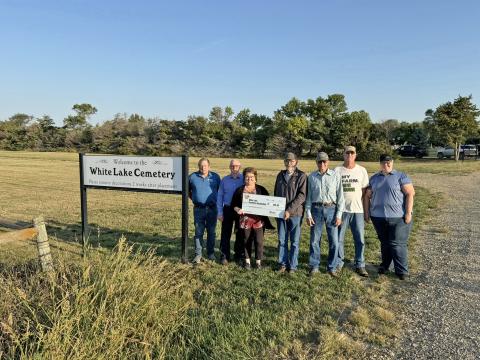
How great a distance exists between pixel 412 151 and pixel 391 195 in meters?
47.6

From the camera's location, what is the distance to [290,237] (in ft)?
19.6

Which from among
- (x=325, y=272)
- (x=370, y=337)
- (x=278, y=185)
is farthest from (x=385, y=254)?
(x=370, y=337)

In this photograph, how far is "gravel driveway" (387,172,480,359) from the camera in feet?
12.5

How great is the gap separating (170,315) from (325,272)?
8.88 ft

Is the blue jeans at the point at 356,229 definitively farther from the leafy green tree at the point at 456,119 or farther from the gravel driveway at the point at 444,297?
the leafy green tree at the point at 456,119

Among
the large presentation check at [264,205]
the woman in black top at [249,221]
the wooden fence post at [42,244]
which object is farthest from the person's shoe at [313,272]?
the wooden fence post at [42,244]

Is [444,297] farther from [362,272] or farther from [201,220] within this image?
[201,220]

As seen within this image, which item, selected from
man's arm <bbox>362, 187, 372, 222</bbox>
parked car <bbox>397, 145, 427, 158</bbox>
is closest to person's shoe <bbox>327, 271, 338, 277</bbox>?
man's arm <bbox>362, 187, 372, 222</bbox>

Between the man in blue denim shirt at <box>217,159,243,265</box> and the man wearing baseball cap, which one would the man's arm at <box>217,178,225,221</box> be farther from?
the man wearing baseball cap

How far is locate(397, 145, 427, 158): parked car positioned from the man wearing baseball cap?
47.4 metres

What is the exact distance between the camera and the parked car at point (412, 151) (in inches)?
1908

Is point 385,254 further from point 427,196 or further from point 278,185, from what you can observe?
point 427,196

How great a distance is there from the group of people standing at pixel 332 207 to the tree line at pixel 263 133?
3406cm

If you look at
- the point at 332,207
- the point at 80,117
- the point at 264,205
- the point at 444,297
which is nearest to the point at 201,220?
the point at 264,205
